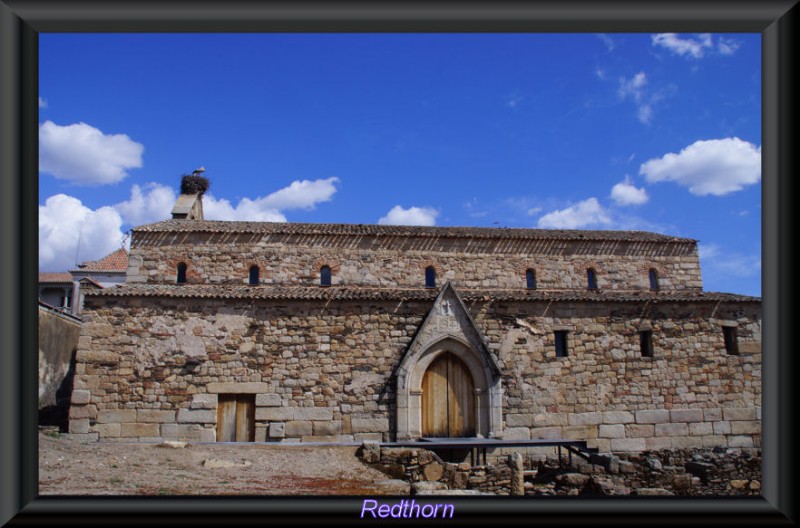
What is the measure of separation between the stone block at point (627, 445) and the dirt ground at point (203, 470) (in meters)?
7.03

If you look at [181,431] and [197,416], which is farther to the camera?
[197,416]

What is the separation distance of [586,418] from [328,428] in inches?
267

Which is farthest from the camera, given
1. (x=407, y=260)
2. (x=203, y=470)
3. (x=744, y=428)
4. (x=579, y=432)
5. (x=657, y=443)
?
(x=407, y=260)

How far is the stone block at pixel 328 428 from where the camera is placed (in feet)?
44.1

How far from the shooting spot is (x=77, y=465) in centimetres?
967

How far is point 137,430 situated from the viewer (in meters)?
13.1

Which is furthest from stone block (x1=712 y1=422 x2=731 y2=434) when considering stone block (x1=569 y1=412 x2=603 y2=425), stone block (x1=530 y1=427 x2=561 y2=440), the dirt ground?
the dirt ground

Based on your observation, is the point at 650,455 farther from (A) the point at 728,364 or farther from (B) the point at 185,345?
(B) the point at 185,345

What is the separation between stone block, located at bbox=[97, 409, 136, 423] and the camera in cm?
1315

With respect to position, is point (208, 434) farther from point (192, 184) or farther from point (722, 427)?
point (722, 427)

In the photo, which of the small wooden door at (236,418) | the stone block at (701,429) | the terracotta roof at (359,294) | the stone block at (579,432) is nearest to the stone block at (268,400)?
the small wooden door at (236,418)

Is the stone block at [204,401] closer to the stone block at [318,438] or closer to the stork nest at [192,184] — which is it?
the stone block at [318,438]

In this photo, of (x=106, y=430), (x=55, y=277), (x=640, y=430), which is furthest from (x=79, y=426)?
(x=55, y=277)

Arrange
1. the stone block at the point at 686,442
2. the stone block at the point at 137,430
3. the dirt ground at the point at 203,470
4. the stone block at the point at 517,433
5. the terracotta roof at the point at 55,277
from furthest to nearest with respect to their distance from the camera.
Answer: the terracotta roof at the point at 55,277 < the stone block at the point at 686,442 < the stone block at the point at 517,433 < the stone block at the point at 137,430 < the dirt ground at the point at 203,470
